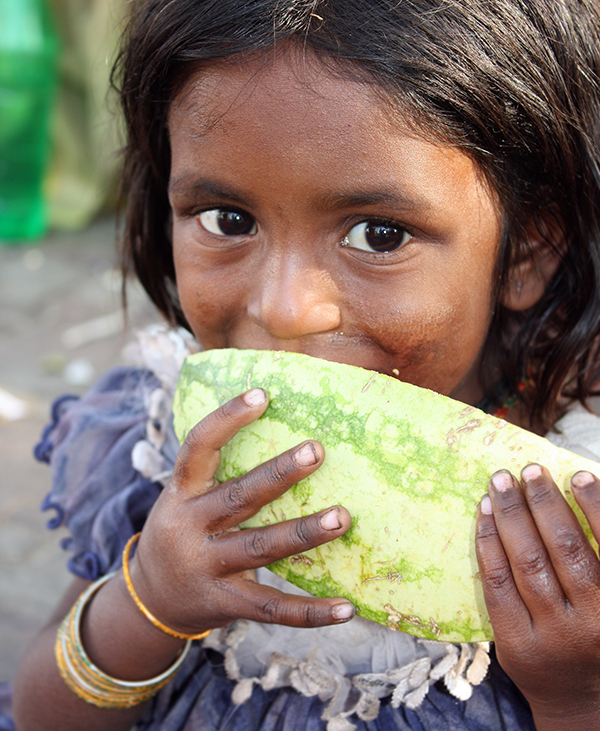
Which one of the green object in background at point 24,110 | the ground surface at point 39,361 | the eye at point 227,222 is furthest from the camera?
the green object in background at point 24,110

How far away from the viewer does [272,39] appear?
1.40 metres

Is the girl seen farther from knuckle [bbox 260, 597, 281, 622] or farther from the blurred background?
the blurred background

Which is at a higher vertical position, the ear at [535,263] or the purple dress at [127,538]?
the ear at [535,263]

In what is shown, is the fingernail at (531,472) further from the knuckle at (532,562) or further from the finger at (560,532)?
the knuckle at (532,562)

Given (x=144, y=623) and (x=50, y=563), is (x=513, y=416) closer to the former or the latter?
(x=144, y=623)

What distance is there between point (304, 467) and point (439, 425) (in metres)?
0.24

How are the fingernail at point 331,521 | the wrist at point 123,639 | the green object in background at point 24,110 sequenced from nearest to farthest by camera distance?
the fingernail at point 331,521, the wrist at point 123,639, the green object in background at point 24,110

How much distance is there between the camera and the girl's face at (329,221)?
1371mm

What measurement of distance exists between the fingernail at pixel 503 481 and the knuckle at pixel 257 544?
1.42 feet

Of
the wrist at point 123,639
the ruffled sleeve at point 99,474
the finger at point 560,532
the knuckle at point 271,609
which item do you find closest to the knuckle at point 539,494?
the finger at point 560,532

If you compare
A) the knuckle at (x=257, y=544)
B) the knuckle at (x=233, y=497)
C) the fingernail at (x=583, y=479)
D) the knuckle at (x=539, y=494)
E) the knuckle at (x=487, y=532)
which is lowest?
the knuckle at (x=257, y=544)

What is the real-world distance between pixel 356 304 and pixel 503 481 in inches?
18.5

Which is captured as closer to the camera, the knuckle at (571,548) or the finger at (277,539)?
the knuckle at (571,548)

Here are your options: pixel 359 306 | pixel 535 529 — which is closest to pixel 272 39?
pixel 359 306
